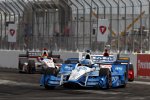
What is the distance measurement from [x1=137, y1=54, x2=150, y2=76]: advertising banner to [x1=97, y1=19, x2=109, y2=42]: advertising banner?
4460mm

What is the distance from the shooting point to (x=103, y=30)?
33.6 meters

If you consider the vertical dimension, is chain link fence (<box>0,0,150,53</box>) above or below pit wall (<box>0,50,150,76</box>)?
above

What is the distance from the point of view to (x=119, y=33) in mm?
34094

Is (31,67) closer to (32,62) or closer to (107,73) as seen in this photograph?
(32,62)

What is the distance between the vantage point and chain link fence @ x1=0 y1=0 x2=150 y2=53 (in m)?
32.8

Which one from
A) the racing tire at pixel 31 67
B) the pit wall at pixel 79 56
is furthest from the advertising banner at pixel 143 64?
the racing tire at pixel 31 67

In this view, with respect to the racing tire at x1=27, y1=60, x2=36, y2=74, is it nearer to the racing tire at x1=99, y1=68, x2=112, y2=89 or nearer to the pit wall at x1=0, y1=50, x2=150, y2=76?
the pit wall at x1=0, y1=50, x2=150, y2=76

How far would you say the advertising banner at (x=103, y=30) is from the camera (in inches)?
1314

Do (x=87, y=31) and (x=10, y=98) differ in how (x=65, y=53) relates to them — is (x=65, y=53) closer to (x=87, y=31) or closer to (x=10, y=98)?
(x=87, y=31)

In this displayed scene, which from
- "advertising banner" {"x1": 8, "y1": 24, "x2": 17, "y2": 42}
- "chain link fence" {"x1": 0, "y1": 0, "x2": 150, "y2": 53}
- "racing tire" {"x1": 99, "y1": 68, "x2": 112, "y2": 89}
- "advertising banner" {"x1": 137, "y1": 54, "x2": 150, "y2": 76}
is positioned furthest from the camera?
"advertising banner" {"x1": 8, "y1": 24, "x2": 17, "y2": 42}

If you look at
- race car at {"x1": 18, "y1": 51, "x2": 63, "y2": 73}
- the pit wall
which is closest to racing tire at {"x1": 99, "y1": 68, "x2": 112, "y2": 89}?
the pit wall

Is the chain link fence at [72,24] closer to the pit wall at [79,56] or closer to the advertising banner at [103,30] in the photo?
the advertising banner at [103,30]

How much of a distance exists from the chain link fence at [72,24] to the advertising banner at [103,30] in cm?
68

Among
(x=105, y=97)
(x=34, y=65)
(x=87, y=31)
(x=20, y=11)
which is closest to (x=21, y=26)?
(x=20, y=11)
